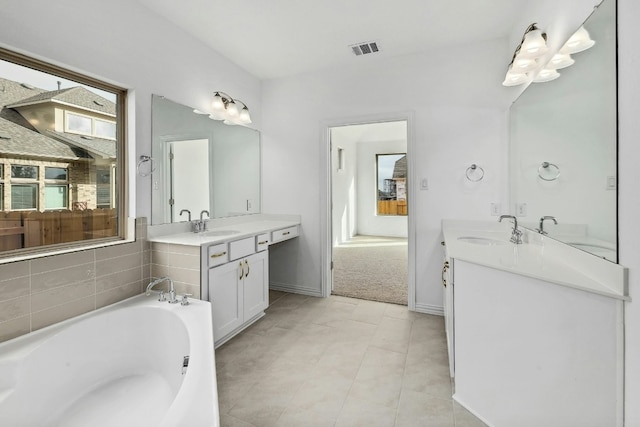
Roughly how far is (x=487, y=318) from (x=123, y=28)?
2.95 metres

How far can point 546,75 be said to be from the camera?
1.81 metres

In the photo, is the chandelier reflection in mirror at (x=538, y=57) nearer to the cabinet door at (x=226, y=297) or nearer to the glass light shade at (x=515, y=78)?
the glass light shade at (x=515, y=78)

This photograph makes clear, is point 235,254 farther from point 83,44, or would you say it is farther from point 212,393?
point 83,44

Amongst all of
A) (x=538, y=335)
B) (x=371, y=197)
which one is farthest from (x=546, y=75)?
(x=371, y=197)

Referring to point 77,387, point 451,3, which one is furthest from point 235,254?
point 451,3

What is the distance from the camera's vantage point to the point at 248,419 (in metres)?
1.56

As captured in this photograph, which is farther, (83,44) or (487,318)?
(83,44)

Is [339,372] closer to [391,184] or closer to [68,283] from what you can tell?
[68,283]

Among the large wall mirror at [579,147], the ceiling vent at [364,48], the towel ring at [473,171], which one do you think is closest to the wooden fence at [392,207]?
the towel ring at [473,171]

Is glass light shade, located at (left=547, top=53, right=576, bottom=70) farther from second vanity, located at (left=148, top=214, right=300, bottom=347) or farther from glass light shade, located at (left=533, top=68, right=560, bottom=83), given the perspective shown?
second vanity, located at (left=148, top=214, right=300, bottom=347)

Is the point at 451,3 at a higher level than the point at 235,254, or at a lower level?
higher

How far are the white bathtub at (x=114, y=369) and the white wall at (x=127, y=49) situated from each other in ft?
2.84

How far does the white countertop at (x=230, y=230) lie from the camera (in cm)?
226

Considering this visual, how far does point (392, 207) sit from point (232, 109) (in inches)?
213
